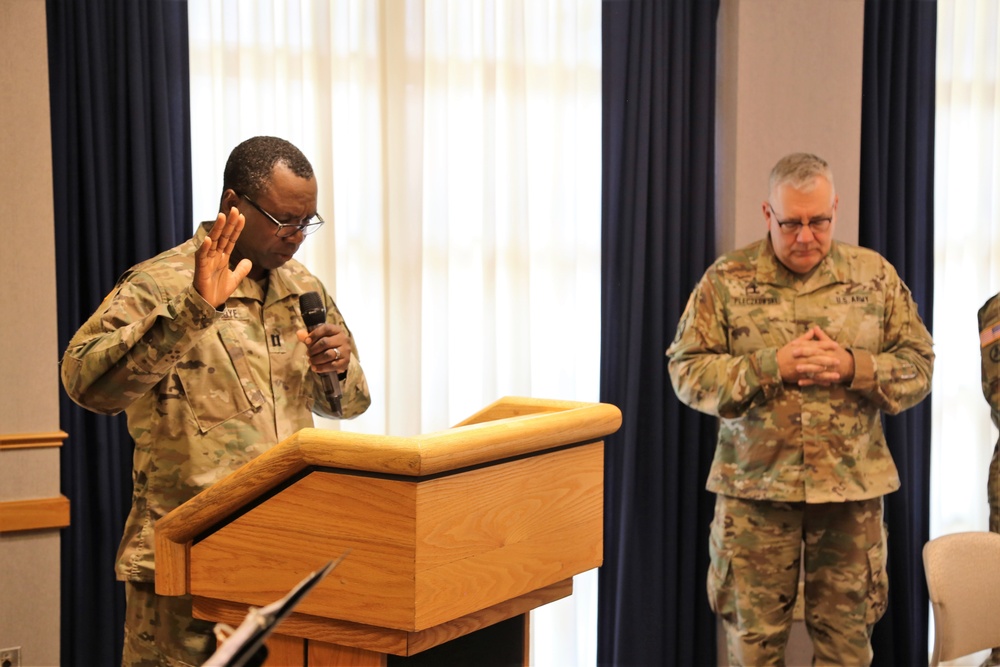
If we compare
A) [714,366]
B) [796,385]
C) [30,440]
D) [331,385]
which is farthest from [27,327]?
[796,385]

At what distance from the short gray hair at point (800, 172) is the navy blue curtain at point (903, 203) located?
1180 millimetres

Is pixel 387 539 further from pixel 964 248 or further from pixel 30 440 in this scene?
pixel 964 248

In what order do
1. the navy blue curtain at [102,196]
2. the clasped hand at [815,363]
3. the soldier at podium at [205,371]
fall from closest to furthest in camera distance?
the soldier at podium at [205,371] → the clasped hand at [815,363] → the navy blue curtain at [102,196]

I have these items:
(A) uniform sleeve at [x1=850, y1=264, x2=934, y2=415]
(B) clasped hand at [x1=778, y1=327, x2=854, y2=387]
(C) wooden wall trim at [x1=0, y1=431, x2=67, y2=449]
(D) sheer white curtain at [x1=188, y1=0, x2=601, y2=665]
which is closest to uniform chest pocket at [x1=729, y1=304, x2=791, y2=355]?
(B) clasped hand at [x1=778, y1=327, x2=854, y2=387]

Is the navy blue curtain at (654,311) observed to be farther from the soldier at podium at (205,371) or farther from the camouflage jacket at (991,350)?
the soldier at podium at (205,371)

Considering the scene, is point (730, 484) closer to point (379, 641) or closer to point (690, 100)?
point (690, 100)

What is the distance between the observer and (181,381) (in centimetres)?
193

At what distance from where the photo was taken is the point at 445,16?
3.75 m

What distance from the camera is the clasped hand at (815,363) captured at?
2963 mm

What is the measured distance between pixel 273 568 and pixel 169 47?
2502 millimetres

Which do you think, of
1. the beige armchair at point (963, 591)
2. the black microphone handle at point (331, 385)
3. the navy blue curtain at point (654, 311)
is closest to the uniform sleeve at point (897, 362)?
the beige armchair at point (963, 591)

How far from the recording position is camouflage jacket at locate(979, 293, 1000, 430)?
3459 millimetres

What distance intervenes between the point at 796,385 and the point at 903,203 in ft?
5.02

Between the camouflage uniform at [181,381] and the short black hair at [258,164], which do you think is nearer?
the camouflage uniform at [181,381]
